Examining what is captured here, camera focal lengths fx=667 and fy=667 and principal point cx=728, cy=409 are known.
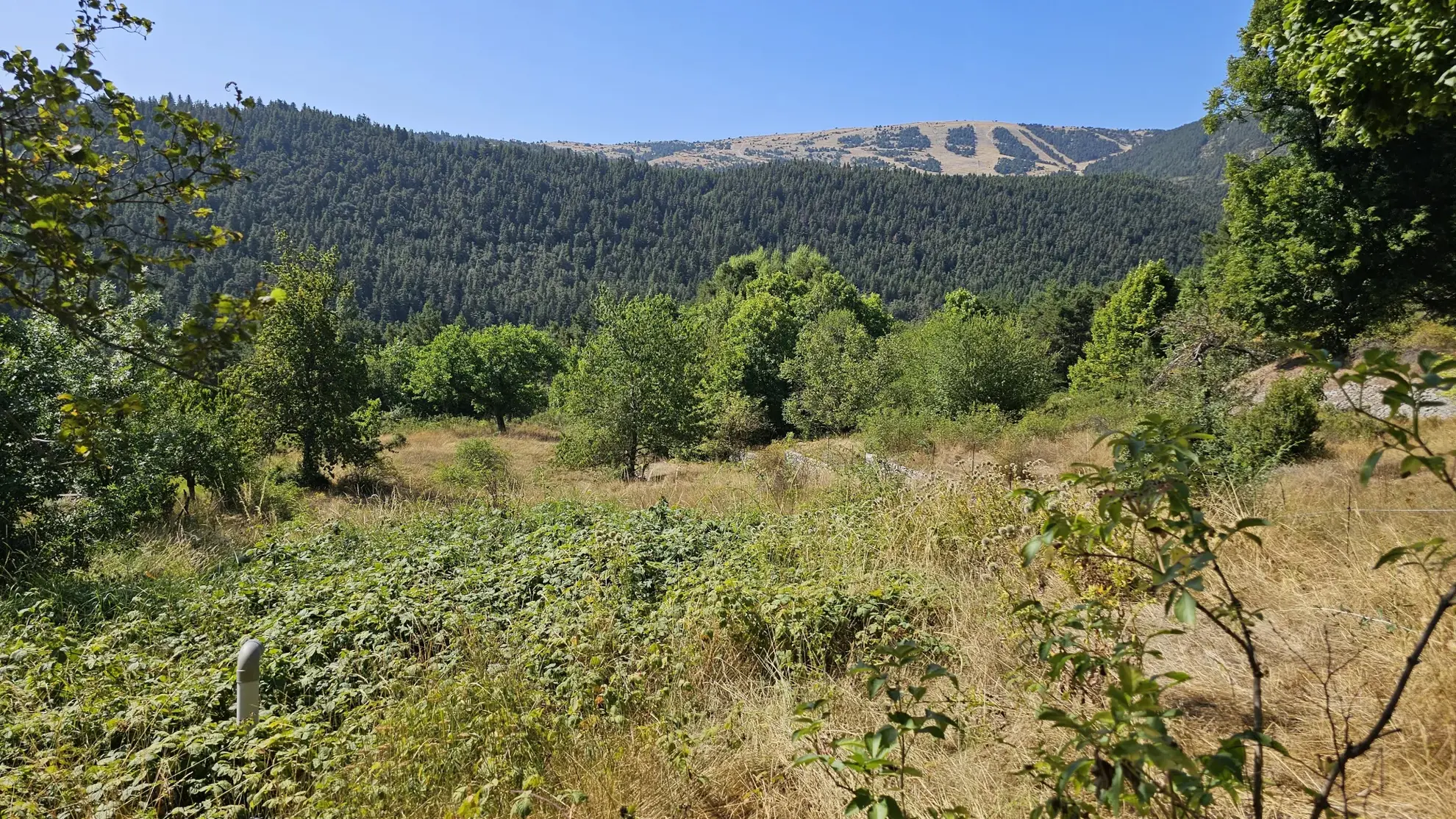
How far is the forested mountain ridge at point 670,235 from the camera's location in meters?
127

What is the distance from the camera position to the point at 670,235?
631 feet

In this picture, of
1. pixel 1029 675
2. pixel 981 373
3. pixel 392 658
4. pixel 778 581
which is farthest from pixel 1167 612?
pixel 981 373

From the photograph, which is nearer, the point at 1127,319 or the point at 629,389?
the point at 629,389

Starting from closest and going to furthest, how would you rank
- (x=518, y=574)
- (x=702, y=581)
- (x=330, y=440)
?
(x=702, y=581)
(x=518, y=574)
(x=330, y=440)

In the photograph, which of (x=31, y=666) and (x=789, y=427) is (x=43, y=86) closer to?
(x=31, y=666)

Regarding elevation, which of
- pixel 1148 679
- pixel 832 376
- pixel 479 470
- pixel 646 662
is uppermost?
pixel 1148 679

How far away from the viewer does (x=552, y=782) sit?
114 inches

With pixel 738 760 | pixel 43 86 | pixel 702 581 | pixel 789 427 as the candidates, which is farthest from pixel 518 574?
pixel 789 427

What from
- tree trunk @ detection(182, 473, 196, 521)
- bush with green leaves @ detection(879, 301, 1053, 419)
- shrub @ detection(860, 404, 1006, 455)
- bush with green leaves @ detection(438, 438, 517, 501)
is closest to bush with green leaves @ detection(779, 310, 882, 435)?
bush with green leaves @ detection(879, 301, 1053, 419)

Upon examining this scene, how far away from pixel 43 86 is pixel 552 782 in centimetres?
365

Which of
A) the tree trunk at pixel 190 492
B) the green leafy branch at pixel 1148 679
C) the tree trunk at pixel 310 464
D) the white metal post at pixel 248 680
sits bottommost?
the tree trunk at pixel 310 464

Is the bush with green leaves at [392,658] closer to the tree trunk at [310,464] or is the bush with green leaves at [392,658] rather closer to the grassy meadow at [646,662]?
the grassy meadow at [646,662]

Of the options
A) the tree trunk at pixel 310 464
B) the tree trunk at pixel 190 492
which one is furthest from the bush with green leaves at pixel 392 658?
the tree trunk at pixel 310 464

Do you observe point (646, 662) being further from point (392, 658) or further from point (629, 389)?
point (629, 389)
